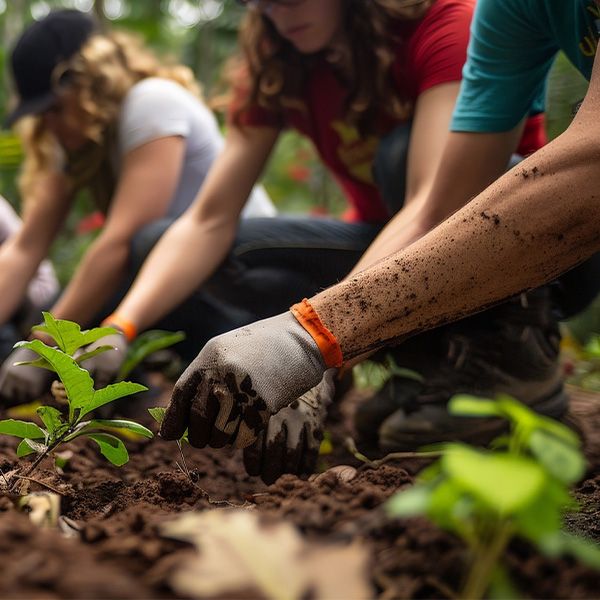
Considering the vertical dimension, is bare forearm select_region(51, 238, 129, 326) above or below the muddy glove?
below

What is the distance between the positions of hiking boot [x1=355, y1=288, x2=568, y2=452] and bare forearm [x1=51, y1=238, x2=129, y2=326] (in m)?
0.96

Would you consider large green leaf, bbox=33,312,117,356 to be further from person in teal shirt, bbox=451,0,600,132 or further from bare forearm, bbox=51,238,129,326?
bare forearm, bbox=51,238,129,326

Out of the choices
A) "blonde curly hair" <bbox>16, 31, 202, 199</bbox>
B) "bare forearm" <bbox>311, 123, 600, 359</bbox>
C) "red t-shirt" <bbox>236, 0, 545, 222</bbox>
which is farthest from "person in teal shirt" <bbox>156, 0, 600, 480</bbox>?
"blonde curly hair" <bbox>16, 31, 202, 199</bbox>

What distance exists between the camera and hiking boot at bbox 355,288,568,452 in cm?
171

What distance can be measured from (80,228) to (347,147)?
8.67ft

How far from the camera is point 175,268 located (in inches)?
81.4

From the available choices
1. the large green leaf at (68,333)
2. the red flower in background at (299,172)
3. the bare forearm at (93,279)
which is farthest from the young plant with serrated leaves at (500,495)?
the red flower in background at (299,172)

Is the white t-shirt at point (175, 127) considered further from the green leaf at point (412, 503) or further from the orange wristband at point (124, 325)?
the green leaf at point (412, 503)

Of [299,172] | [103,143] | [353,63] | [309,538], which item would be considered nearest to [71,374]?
[309,538]

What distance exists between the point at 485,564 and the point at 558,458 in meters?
0.10

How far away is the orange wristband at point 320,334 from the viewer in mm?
1102

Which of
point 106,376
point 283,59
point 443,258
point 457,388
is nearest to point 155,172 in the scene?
point 283,59

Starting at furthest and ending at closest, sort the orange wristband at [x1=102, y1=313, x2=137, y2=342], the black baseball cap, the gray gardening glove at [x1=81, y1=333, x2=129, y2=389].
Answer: the black baseball cap < the orange wristband at [x1=102, y1=313, x2=137, y2=342] < the gray gardening glove at [x1=81, y1=333, x2=129, y2=389]

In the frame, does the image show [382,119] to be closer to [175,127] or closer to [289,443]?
[175,127]
